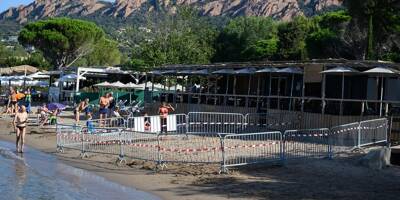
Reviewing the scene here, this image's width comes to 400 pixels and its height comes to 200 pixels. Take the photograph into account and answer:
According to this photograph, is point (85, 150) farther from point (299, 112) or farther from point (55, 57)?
point (55, 57)

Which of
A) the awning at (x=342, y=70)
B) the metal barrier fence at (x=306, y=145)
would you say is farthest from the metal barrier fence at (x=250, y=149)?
the awning at (x=342, y=70)

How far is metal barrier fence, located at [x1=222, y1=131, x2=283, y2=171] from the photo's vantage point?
15.5 metres

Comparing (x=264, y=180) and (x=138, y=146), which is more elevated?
(x=138, y=146)

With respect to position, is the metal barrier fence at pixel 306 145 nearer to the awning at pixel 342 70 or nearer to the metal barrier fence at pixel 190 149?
the metal barrier fence at pixel 190 149

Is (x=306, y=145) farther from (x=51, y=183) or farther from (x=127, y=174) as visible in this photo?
(x=51, y=183)

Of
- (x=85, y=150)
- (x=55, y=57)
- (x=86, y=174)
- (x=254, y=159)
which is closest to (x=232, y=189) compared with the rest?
(x=254, y=159)

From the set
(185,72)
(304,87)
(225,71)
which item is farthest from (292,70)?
(185,72)

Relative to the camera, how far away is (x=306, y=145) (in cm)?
1733

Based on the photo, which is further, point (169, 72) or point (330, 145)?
point (169, 72)

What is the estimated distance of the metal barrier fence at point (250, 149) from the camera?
15523mm

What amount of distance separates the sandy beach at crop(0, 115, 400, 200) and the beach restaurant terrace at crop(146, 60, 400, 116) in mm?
6882

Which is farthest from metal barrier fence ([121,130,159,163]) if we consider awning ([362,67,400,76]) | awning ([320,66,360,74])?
awning ([362,67,400,76])

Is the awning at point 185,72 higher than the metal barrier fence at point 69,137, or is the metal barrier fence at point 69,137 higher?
the awning at point 185,72

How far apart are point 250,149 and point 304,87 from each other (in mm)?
9370
